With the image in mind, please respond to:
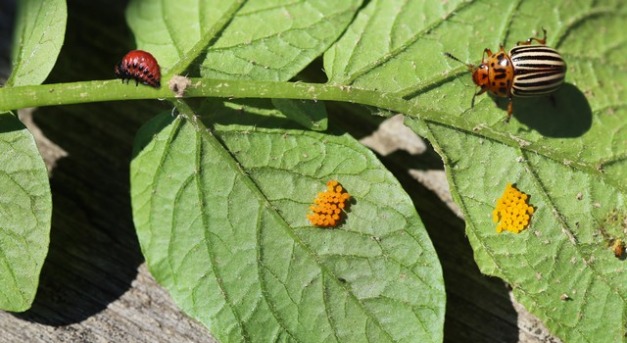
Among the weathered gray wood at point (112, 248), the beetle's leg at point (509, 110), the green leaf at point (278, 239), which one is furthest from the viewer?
the weathered gray wood at point (112, 248)

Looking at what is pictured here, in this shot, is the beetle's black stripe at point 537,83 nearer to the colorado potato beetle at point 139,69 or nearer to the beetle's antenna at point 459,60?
the beetle's antenna at point 459,60

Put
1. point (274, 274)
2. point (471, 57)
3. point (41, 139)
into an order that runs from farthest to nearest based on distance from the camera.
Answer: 1. point (41, 139)
2. point (471, 57)
3. point (274, 274)

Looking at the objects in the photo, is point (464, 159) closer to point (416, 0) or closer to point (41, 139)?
point (416, 0)

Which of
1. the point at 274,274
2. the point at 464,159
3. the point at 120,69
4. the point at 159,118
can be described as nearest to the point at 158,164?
the point at 159,118

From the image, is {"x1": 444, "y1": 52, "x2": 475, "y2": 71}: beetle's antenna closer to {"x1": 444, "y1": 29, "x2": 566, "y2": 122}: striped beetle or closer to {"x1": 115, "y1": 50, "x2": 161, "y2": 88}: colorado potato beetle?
{"x1": 444, "y1": 29, "x2": 566, "y2": 122}: striped beetle

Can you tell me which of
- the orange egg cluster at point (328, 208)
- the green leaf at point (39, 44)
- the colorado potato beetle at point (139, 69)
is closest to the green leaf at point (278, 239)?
the orange egg cluster at point (328, 208)

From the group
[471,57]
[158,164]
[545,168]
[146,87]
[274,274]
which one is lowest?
[274,274]

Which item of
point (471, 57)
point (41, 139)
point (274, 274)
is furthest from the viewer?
point (41, 139)
